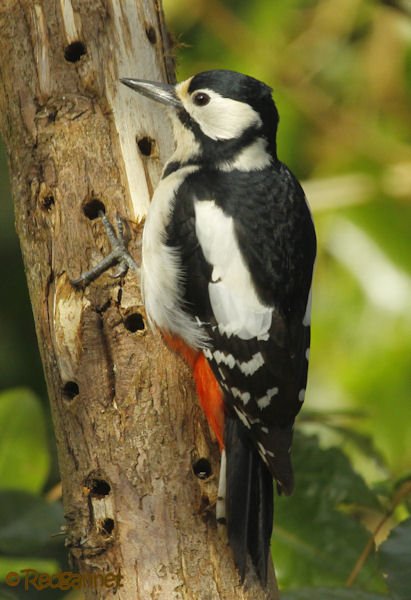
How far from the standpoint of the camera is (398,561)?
245 cm

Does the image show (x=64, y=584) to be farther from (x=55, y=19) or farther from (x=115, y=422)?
(x=55, y=19)

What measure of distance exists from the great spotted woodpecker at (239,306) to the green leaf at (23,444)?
0.49 meters

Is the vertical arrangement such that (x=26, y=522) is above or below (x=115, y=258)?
below

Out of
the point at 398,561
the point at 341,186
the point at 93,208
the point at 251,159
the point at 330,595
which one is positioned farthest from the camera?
the point at 341,186

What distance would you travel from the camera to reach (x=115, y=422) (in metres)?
2.75

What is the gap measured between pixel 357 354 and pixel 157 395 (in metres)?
1.41

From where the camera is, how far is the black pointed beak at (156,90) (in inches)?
116

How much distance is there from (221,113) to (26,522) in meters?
1.41

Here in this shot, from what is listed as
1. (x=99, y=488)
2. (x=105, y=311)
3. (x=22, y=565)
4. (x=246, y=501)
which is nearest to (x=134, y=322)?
(x=105, y=311)

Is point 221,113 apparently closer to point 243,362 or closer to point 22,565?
point 243,362

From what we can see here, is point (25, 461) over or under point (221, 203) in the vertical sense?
under

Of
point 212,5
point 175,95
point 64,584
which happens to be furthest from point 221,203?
point 212,5

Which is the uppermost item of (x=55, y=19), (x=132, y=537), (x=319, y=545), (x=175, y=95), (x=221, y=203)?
(x=55, y=19)

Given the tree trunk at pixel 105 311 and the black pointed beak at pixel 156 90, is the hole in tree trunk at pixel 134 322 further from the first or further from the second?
the black pointed beak at pixel 156 90
